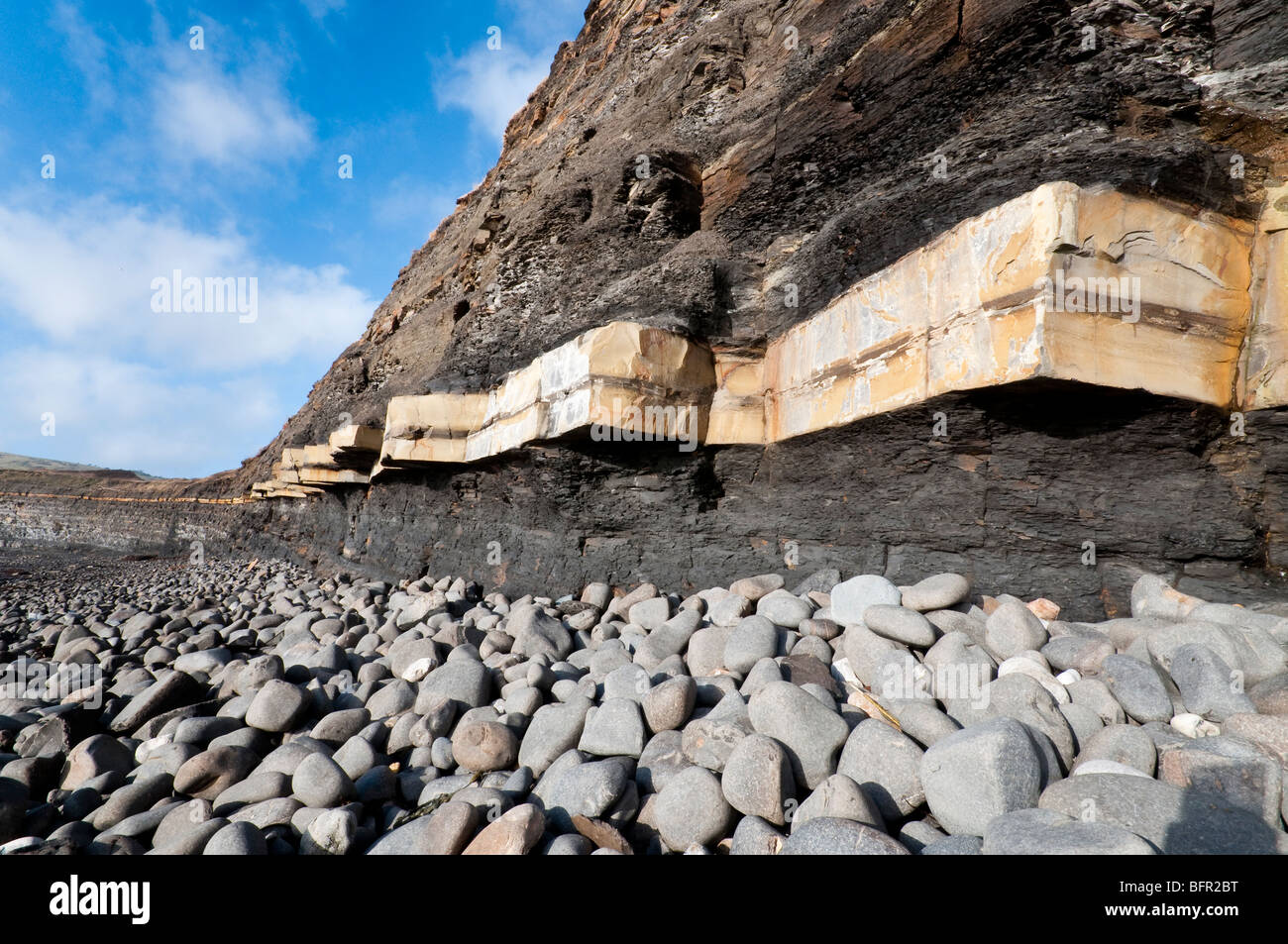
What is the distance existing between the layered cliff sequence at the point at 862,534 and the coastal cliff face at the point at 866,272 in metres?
0.02

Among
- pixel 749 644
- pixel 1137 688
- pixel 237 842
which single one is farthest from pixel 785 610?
pixel 237 842

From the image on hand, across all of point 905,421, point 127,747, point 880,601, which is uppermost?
point 905,421

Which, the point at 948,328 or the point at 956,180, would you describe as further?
the point at 956,180

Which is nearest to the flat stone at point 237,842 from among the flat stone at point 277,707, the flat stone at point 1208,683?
the flat stone at point 277,707

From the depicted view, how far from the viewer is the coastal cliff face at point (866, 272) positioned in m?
2.03

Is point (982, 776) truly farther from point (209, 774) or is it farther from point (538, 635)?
point (209, 774)

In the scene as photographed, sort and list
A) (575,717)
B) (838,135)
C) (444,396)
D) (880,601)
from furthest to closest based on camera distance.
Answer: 1. (444,396)
2. (838,135)
3. (880,601)
4. (575,717)

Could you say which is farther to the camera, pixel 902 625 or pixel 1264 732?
pixel 902 625

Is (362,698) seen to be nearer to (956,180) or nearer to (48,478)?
(956,180)

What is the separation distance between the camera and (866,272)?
Result: 2.76 meters

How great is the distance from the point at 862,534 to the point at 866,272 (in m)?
1.31

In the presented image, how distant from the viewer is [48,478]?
78.7 ft

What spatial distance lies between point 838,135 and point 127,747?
4.83 meters

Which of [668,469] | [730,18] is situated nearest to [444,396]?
[668,469]
